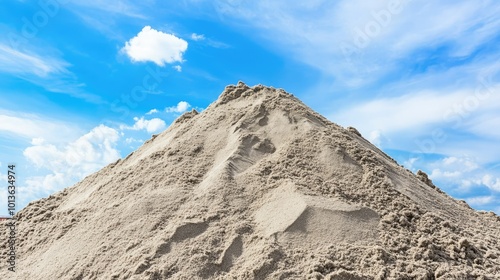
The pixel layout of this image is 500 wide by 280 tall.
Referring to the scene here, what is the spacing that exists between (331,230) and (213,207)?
1.22 m

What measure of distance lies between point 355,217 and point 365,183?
0.71 metres

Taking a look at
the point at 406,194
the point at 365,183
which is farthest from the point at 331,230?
the point at 406,194

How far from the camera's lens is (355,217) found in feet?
15.5

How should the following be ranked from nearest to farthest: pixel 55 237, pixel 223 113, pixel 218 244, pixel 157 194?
pixel 218 244, pixel 157 194, pixel 55 237, pixel 223 113

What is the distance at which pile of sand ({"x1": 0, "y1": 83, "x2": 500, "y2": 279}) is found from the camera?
4273 millimetres

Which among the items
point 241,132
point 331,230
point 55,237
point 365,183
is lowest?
point 55,237

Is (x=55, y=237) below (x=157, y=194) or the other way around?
below

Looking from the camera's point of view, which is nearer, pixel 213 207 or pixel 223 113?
pixel 213 207

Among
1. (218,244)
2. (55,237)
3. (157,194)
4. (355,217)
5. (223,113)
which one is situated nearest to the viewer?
(218,244)

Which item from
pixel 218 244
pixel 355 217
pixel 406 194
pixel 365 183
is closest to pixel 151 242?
pixel 218 244

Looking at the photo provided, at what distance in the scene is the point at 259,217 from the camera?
4.73m

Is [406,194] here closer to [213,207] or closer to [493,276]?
[493,276]

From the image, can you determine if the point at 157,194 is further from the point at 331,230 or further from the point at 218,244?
the point at 331,230

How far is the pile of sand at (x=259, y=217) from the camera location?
14.0ft
